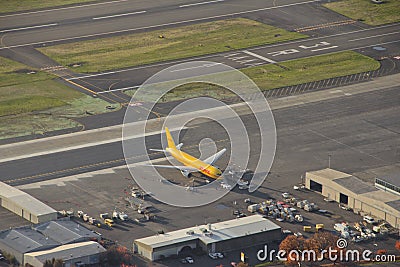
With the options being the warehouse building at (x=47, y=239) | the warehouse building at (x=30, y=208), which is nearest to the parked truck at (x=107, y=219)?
the warehouse building at (x=47, y=239)

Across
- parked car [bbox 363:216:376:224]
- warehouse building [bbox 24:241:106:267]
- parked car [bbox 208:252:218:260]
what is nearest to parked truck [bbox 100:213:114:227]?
warehouse building [bbox 24:241:106:267]

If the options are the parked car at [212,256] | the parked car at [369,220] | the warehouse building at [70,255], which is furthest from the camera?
the parked car at [369,220]

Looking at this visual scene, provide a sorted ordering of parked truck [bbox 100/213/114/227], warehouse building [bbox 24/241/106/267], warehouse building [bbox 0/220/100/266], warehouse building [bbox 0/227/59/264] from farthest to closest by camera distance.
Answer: parked truck [bbox 100/213/114/227]
warehouse building [bbox 0/227/59/264]
warehouse building [bbox 0/220/100/266]
warehouse building [bbox 24/241/106/267]

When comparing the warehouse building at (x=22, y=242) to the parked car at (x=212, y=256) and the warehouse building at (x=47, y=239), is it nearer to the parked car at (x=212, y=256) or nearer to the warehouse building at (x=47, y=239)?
the warehouse building at (x=47, y=239)

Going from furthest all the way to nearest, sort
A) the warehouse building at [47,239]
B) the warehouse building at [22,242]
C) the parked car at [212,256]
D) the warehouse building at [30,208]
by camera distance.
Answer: the warehouse building at [30,208] < the parked car at [212,256] < the warehouse building at [22,242] < the warehouse building at [47,239]

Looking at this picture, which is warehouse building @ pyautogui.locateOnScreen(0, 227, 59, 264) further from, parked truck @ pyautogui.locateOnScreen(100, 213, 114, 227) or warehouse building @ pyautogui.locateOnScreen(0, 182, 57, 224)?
parked truck @ pyautogui.locateOnScreen(100, 213, 114, 227)
